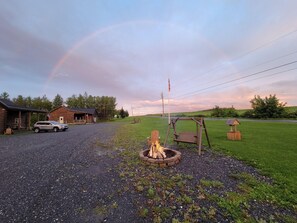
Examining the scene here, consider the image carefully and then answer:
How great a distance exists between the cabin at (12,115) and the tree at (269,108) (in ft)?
159

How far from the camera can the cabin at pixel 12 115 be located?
21.4m

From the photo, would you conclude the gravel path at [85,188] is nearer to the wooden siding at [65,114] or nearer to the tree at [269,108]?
the tree at [269,108]

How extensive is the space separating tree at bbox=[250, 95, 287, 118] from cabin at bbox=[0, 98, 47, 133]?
48368 millimetres

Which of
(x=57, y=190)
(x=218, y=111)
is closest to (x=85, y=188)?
(x=57, y=190)

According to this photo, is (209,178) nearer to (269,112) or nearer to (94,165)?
(94,165)

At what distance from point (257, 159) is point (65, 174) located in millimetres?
7536

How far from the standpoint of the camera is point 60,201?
12.5 feet

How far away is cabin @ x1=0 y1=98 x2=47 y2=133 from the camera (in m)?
21.4

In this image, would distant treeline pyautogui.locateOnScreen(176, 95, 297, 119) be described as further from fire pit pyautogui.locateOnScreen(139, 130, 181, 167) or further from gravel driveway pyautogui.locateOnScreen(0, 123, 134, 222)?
gravel driveway pyautogui.locateOnScreen(0, 123, 134, 222)

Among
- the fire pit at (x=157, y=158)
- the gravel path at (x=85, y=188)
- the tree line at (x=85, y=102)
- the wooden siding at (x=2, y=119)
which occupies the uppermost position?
the tree line at (x=85, y=102)

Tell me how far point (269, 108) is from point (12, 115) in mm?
52744

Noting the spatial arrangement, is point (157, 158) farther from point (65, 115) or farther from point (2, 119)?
point (65, 115)

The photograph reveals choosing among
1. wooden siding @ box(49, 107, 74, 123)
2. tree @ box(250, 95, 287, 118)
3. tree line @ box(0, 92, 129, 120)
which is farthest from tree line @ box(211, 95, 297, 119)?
tree line @ box(0, 92, 129, 120)

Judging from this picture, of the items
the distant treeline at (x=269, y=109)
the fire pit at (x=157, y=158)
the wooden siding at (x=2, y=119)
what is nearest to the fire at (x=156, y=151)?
the fire pit at (x=157, y=158)
